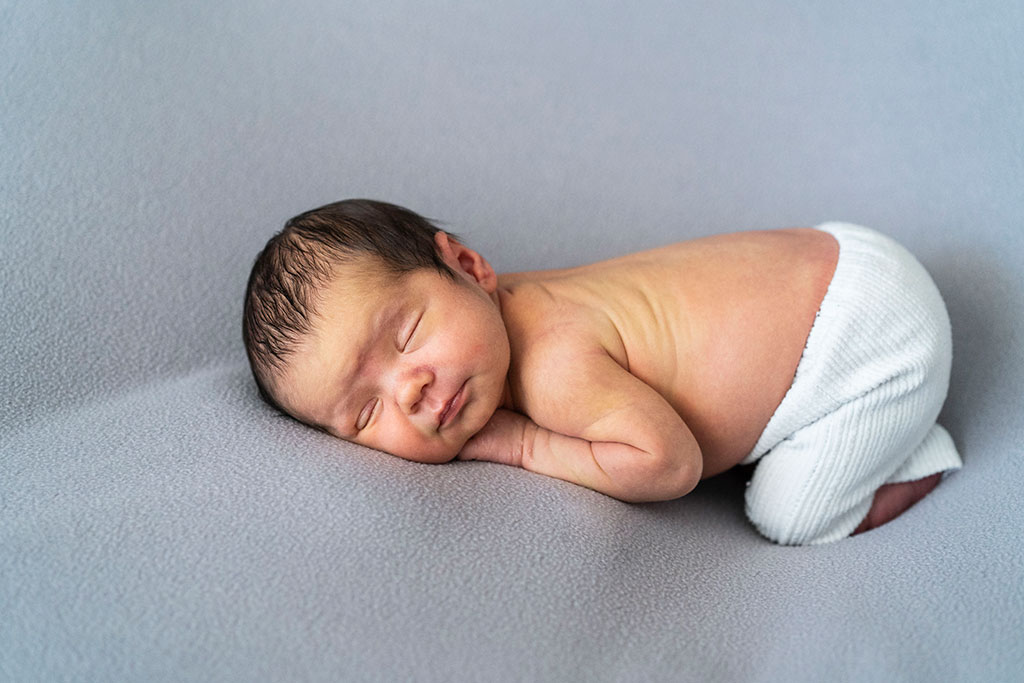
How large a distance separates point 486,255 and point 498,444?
49 centimetres

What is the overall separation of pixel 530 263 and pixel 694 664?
805mm

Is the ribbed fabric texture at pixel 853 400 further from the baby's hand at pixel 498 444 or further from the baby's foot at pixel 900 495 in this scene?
the baby's hand at pixel 498 444

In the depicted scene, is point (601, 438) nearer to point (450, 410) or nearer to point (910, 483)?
point (450, 410)

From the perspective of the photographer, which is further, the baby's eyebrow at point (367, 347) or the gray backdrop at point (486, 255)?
the baby's eyebrow at point (367, 347)

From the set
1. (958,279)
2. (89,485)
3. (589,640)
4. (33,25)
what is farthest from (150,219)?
(958,279)

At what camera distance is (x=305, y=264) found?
102cm

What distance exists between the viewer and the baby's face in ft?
3.26

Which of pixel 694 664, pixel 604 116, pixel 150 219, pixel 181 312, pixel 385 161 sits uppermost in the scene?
pixel 604 116

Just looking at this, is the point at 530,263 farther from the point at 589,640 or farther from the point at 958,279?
the point at 589,640

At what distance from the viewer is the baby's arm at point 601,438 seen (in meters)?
1.01

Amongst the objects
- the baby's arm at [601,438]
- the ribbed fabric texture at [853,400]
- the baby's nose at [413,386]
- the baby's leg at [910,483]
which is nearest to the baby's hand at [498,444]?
the baby's arm at [601,438]

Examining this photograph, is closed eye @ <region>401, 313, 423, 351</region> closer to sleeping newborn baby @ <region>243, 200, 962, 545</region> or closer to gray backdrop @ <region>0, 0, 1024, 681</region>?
sleeping newborn baby @ <region>243, 200, 962, 545</region>

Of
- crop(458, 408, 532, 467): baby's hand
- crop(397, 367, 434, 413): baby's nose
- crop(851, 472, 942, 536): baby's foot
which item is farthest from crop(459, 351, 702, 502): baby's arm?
crop(851, 472, 942, 536): baby's foot

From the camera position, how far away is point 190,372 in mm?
1285
